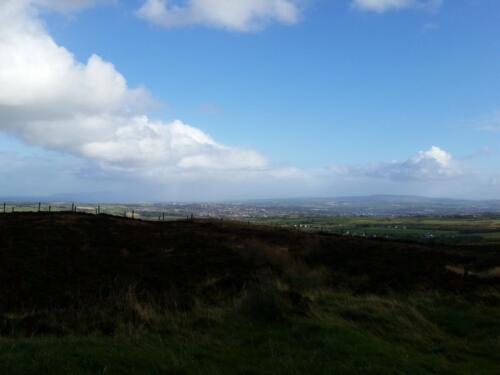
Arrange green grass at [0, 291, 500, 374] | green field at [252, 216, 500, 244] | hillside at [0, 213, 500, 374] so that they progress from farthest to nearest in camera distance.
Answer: green field at [252, 216, 500, 244]
hillside at [0, 213, 500, 374]
green grass at [0, 291, 500, 374]

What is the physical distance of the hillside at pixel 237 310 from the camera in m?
8.25

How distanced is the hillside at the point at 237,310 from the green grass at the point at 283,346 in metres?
0.04

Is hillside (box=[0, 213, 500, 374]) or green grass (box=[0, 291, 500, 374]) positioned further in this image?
hillside (box=[0, 213, 500, 374])

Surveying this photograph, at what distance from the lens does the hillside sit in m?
8.25

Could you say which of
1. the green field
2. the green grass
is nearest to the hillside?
the green grass

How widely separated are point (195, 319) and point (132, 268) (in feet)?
35.8

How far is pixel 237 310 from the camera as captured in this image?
11953mm

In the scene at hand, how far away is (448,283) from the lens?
1905cm

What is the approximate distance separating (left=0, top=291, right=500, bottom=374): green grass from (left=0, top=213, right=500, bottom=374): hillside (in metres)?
0.04

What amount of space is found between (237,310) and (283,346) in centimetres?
307

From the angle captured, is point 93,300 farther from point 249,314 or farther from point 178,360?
point 178,360

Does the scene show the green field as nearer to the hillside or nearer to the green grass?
the hillside

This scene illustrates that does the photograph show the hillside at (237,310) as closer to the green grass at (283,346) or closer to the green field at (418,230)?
the green grass at (283,346)

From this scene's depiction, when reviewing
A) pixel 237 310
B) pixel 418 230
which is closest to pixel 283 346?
pixel 237 310
